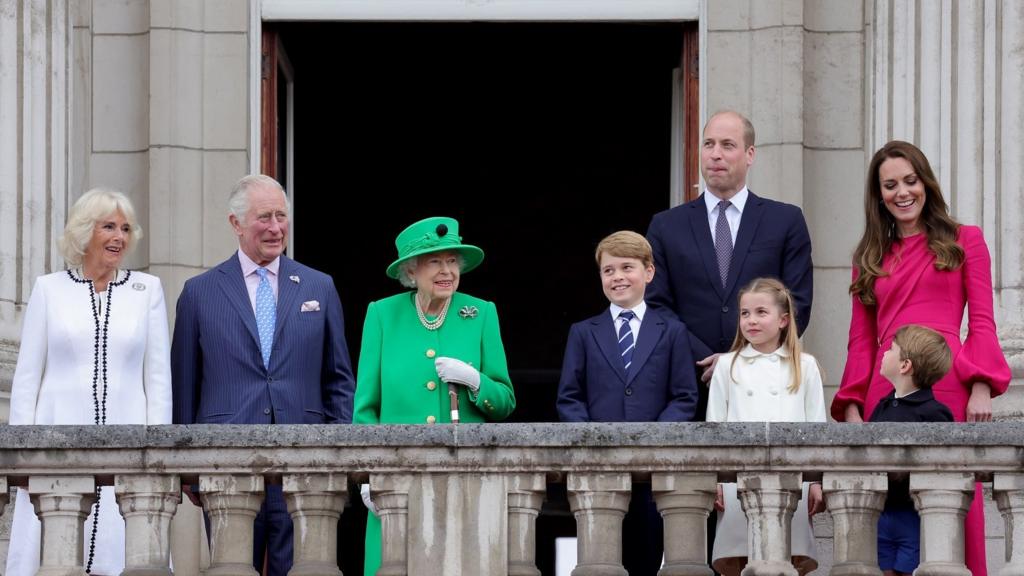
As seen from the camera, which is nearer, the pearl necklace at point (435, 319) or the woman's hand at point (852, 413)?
the woman's hand at point (852, 413)

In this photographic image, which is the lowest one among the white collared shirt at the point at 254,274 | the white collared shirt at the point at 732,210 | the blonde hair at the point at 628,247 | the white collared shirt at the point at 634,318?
the white collared shirt at the point at 634,318

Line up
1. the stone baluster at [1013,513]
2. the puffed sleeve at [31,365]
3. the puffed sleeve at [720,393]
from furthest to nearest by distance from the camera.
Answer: the puffed sleeve at [720,393] < the puffed sleeve at [31,365] < the stone baluster at [1013,513]

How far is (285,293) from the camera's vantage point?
890 cm

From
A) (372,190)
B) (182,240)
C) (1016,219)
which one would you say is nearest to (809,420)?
(1016,219)

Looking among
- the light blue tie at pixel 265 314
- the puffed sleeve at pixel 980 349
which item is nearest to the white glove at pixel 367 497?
the light blue tie at pixel 265 314

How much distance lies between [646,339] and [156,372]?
1.77 metres

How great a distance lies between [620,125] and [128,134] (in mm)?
6174

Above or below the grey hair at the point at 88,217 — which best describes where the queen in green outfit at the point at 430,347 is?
below

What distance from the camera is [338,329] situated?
29.2 feet

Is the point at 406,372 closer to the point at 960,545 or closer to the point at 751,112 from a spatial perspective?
the point at 960,545

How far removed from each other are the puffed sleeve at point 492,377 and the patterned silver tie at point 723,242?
93 centimetres

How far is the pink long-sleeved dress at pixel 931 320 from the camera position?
859 cm

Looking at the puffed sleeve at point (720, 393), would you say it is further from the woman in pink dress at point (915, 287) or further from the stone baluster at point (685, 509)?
the stone baluster at point (685, 509)

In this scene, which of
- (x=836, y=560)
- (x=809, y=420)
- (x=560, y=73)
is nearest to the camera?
(x=836, y=560)
